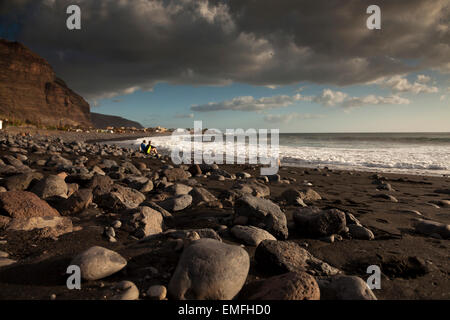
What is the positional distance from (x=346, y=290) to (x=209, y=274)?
974 millimetres

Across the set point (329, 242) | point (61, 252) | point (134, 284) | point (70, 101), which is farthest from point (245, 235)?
point (70, 101)

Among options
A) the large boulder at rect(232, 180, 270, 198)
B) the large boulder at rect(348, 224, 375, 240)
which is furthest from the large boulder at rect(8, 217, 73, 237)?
the large boulder at rect(348, 224, 375, 240)

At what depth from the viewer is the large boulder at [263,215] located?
2.91 m

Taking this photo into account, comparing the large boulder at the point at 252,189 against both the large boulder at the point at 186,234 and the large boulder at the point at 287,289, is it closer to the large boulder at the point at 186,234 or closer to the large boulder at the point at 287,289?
the large boulder at the point at 186,234

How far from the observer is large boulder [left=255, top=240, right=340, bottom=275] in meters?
2.08

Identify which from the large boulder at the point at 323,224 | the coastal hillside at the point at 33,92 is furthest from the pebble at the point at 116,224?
the coastal hillside at the point at 33,92

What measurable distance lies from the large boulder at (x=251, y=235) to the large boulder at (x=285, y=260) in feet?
1.22

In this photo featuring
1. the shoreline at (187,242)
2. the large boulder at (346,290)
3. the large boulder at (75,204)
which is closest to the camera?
the large boulder at (346,290)

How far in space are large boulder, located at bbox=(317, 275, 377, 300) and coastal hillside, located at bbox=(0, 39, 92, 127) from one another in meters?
62.8

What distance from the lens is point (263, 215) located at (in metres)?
3.06

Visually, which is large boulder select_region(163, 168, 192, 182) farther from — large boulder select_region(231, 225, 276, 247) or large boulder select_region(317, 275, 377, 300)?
large boulder select_region(317, 275, 377, 300)

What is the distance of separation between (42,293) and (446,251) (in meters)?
3.83
